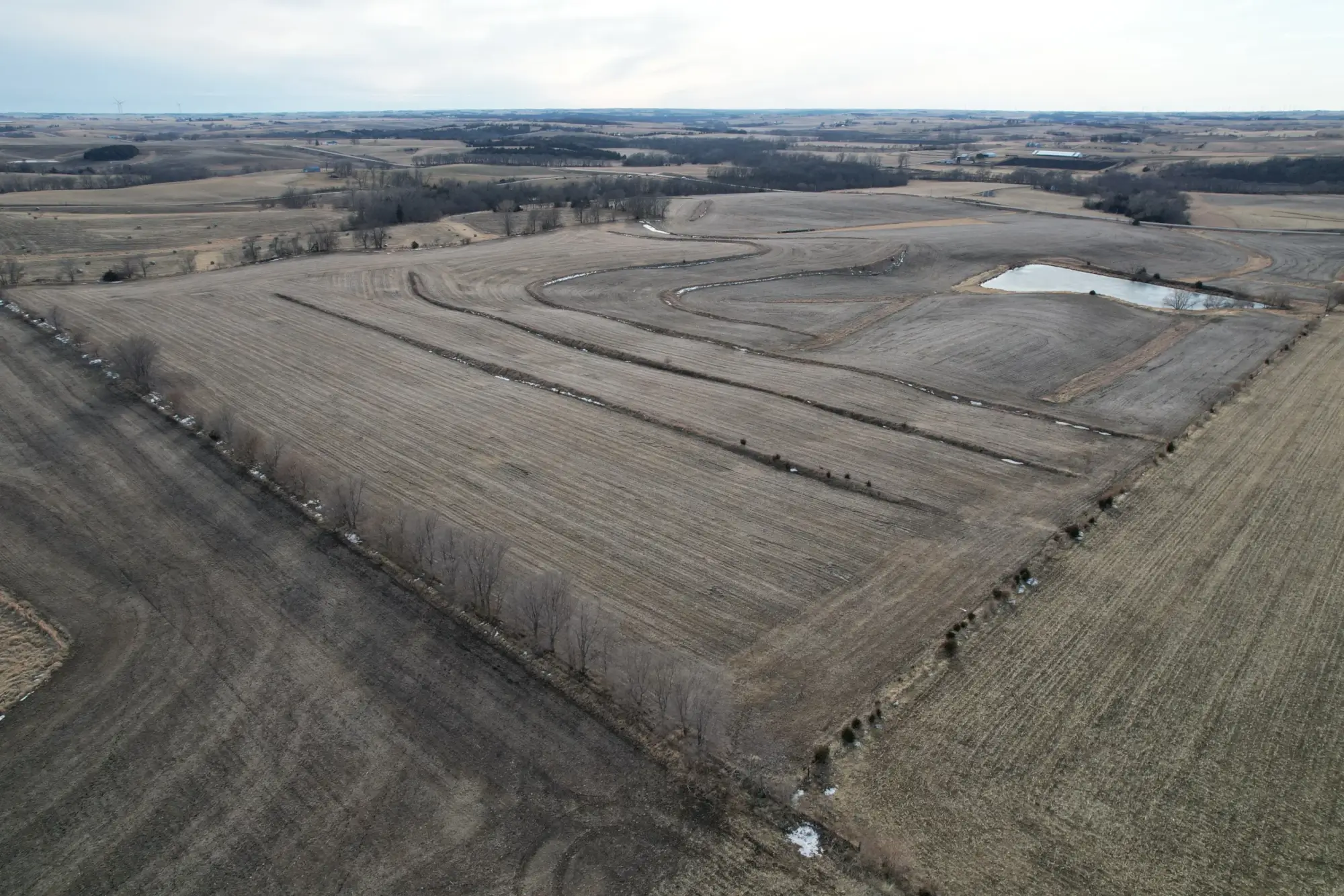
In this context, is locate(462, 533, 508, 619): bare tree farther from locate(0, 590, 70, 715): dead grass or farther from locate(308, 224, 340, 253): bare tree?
locate(308, 224, 340, 253): bare tree

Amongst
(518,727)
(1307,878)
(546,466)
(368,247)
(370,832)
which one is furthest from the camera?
(368,247)

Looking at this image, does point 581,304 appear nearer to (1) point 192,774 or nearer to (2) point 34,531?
(2) point 34,531

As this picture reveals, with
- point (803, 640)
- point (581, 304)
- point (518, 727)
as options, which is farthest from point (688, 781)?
point (581, 304)

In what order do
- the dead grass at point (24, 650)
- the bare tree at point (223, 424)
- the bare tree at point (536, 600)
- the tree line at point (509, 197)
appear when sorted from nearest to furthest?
the dead grass at point (24, 650) < the bare tree at point (536, 600) < the bare tree at point (223, 424) < the tree line at point (509, 197)

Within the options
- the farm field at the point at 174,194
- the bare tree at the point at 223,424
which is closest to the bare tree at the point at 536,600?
the bare tree at the point at 223,424

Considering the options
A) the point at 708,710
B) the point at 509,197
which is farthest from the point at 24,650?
the point at 509,197

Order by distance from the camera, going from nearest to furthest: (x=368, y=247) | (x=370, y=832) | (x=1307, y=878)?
(x=1307, y=878)
(x=370, y=832)
(x=368, y=247)

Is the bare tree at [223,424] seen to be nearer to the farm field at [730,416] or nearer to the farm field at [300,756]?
the farm field at [730,416]
